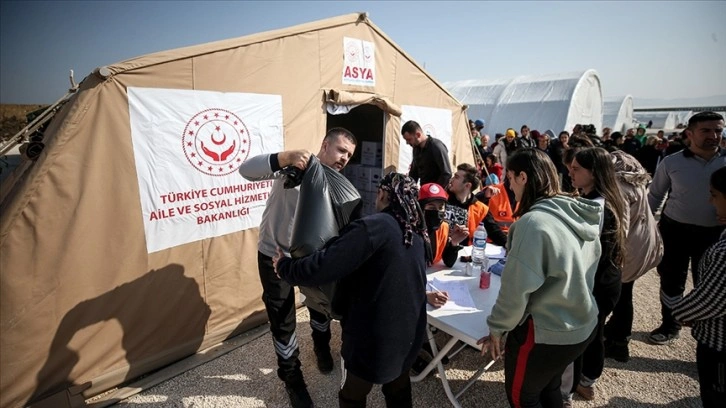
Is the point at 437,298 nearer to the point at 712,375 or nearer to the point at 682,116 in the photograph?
the point at 712,375

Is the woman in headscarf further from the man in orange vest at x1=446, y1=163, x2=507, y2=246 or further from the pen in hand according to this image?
the man in orange vest at x1=446, y1=163, x2=507, y2=246

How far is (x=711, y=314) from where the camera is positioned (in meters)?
1.80

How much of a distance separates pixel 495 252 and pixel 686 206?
1.77m

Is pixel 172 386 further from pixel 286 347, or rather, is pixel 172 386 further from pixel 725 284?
pixel 725 284

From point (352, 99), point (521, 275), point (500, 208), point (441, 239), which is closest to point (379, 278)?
point (521, 275)

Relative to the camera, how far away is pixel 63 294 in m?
2.38

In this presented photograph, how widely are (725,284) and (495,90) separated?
58.2 ft

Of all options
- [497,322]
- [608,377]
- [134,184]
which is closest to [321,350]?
[497,322]

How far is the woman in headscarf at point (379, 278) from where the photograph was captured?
1.44m

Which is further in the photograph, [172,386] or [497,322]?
[172,386]

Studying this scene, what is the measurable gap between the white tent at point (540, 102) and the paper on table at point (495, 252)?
13340 mm

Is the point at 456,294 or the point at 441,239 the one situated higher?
the point at 441,239

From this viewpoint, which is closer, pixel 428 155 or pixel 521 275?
pixel 521 275

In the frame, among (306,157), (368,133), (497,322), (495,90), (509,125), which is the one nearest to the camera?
(497,322)
